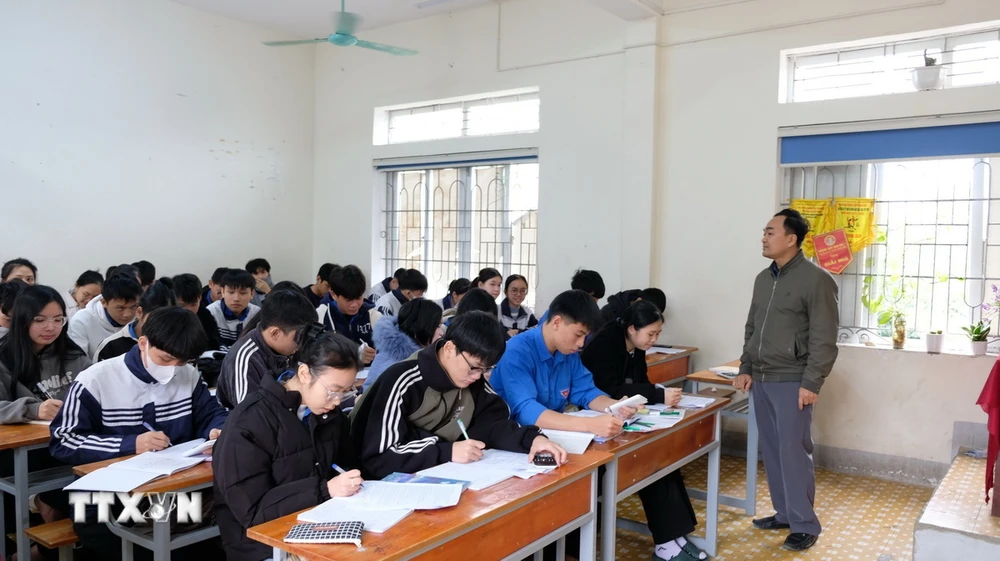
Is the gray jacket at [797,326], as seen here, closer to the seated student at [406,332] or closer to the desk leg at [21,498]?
the seated student at [406,332]

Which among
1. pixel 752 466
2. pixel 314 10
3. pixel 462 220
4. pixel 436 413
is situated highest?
pixel 314 10

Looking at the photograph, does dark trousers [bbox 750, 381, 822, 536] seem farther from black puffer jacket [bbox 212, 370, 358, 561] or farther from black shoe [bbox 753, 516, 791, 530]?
black puffer jacket [bbox 212, 370, 358, 561]

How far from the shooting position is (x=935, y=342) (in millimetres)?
4285

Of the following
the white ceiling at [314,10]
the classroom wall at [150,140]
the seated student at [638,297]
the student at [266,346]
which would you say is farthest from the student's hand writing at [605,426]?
the classroom wall at [150,140]

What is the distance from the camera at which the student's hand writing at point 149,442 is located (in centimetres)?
235

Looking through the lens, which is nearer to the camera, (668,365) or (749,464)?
(749,464)

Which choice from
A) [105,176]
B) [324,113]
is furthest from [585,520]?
[324,113]

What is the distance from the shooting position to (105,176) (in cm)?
603

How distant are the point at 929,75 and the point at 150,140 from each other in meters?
5.91

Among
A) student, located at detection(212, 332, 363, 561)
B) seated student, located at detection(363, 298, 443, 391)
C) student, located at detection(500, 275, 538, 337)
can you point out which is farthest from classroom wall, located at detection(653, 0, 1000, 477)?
student, located at detection(212, 332, 363, 561)

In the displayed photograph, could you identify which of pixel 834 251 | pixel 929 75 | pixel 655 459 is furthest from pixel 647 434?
pixel 929 75

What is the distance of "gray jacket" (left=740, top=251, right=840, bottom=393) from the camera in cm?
322

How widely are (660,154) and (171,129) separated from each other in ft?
14.0

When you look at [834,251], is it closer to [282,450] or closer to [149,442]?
[282,450]
